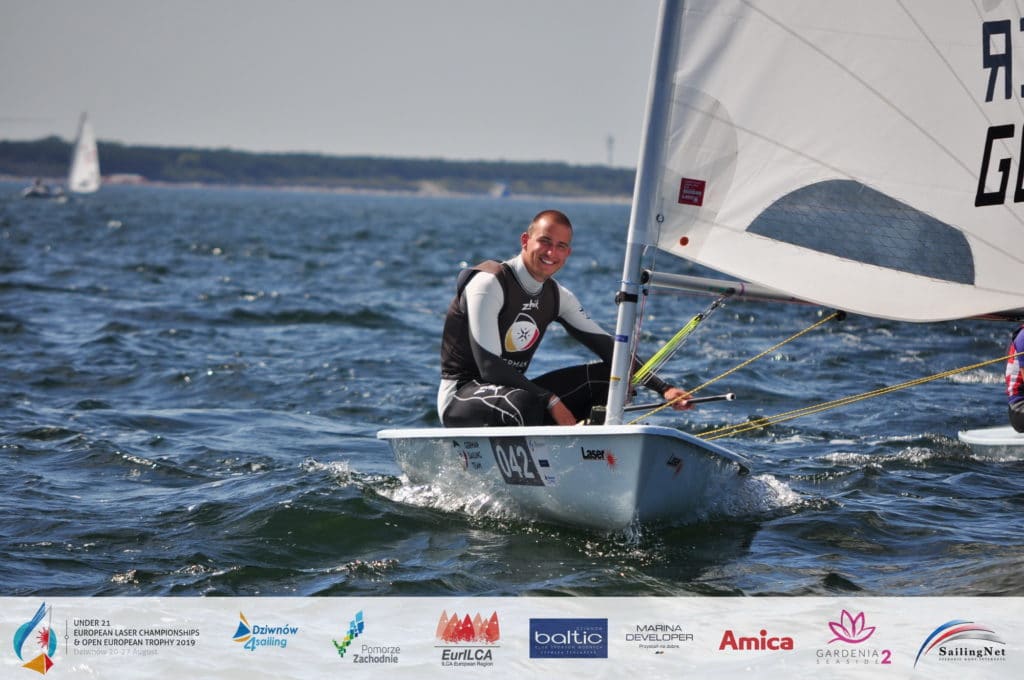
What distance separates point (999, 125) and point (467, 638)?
3.20m

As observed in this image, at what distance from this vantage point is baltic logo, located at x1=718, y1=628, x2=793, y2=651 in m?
4.55

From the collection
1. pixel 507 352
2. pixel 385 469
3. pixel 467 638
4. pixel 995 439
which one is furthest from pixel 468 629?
pixel 995 439

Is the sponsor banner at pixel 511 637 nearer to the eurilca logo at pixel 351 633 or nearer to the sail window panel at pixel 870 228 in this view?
the eurilca logo at pixel 351 633

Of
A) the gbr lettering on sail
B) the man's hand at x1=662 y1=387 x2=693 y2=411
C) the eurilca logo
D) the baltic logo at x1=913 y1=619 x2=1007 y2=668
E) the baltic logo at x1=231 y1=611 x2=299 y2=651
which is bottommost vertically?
the baltic logo at x1=231 y1=611 x2=299 y2=651

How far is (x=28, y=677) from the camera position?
432cm

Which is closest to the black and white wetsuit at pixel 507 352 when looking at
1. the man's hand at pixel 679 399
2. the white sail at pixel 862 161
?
the man's hand at pixel 679 399

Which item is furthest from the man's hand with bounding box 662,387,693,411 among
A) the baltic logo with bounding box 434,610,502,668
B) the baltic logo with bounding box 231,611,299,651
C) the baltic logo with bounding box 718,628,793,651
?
the baltic logo with bounding box 231,611,299,651

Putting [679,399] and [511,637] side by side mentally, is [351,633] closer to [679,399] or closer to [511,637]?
[511,637]

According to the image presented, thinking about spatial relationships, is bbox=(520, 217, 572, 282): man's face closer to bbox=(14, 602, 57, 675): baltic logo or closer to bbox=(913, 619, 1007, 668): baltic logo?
bbox=(913, 619, 1007, 668): baltic logo

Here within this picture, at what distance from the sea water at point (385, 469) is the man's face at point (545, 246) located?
26.9 inches

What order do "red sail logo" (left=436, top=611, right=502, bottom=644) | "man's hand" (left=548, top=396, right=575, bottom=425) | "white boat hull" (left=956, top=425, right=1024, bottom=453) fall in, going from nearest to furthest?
"red sail logo" (left=436, top=611, right=502, bottom=644), "man's hand" (left=548, top=396, right=575, bottom=425), "white boat hull" (left=956, top=425, right=1024, bottom=453)

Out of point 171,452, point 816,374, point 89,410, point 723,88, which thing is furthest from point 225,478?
point 816,374

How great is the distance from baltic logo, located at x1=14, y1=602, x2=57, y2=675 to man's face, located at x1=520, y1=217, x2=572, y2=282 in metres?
2.75

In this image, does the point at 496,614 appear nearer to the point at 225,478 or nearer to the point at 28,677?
the point at 28,677
